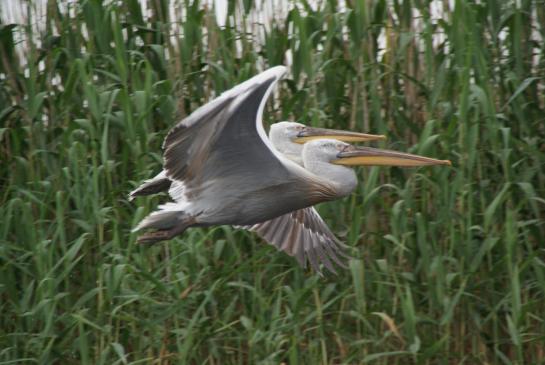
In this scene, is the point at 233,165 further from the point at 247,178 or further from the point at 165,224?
the point at 165,224

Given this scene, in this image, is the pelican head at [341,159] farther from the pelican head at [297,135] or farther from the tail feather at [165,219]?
the tail feather at [165,219]

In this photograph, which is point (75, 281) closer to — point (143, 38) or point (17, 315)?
point (17, 315)

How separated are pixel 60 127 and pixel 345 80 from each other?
5.09ft

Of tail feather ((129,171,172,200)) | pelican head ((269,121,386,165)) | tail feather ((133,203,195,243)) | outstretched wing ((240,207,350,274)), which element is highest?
pelican head ((269,121,386,165))

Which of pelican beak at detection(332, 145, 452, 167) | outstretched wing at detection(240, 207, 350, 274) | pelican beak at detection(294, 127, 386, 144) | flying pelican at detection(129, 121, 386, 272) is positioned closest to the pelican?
pelican beak at detection(332, 145, 452, 167)

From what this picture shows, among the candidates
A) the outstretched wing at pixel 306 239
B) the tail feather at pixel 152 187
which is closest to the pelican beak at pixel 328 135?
A: the outstretched wing at pixel 306 239

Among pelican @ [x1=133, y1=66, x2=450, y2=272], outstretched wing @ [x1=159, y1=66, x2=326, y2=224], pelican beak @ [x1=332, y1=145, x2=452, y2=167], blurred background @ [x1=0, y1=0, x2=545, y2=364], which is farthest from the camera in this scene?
blurred background @ [x1=0, y1=0, x2=545, y2=364]

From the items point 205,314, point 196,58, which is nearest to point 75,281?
point 205,314

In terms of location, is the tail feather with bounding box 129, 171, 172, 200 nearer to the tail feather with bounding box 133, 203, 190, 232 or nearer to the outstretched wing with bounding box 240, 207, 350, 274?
the tail feather with bounding box 133, 203, 190, 232

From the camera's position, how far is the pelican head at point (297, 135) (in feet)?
19.1

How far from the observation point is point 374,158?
5391mm

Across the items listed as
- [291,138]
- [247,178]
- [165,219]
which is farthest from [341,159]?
[165,219]

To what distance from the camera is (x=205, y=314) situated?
577 cm

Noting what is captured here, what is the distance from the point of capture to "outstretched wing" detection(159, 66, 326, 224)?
4.81 meters
